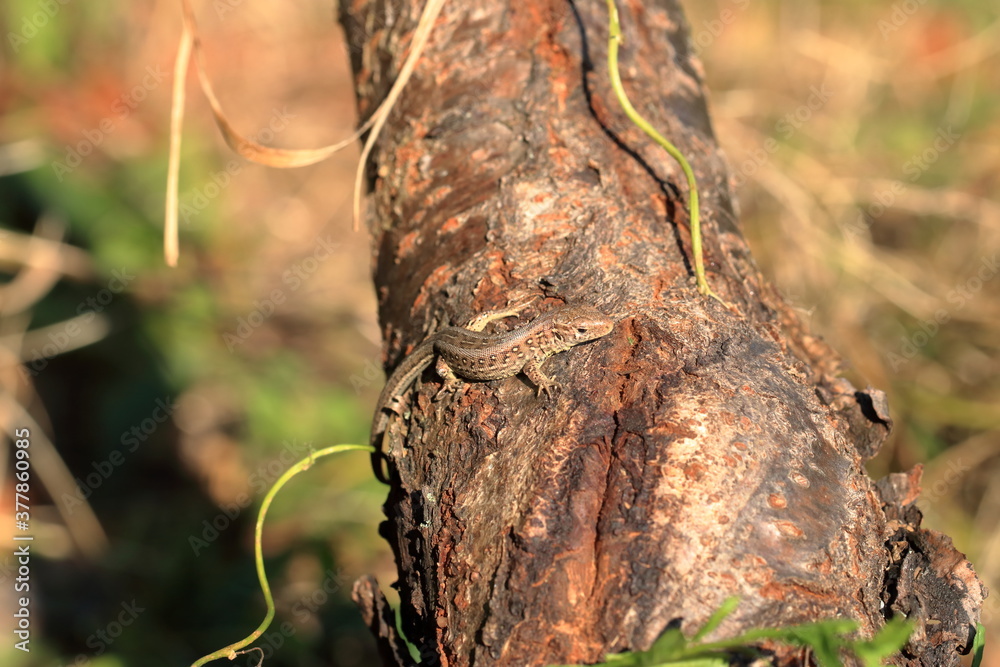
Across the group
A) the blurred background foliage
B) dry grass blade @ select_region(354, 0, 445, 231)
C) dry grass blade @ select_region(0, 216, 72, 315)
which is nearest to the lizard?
dry grass blade @ select_region(354, 0, 445, 231)

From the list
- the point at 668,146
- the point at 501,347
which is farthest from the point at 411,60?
the point at 501,347

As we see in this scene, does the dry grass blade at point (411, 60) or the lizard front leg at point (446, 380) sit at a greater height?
the dry grass blade at point (411, 60)

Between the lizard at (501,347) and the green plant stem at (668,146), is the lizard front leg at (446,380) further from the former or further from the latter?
the green plant stem at (668,146)

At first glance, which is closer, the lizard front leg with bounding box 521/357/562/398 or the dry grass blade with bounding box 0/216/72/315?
the lizard front leg with bounding box 521/357/562/398

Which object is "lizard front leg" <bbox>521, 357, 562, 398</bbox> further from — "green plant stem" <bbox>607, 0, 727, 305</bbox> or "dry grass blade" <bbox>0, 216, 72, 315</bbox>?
"dry grass blade" <bbox>0, 216, 72, 315</bbox>

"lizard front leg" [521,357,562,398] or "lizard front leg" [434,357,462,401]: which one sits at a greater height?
"lizard front leg" [521,357,562,398]

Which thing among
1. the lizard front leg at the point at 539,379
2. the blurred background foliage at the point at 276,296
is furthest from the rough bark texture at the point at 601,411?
the blurred background foliage at the point at 276,296

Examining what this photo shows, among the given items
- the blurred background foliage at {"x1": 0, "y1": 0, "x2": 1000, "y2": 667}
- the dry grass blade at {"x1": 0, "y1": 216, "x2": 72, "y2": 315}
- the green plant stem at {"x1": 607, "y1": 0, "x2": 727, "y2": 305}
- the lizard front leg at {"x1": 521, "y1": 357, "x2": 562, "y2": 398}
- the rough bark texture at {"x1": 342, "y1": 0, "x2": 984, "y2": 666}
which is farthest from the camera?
the dry grass blade at {"x1": 0, "y1": 216, "x2": 72, "y2": 315}
